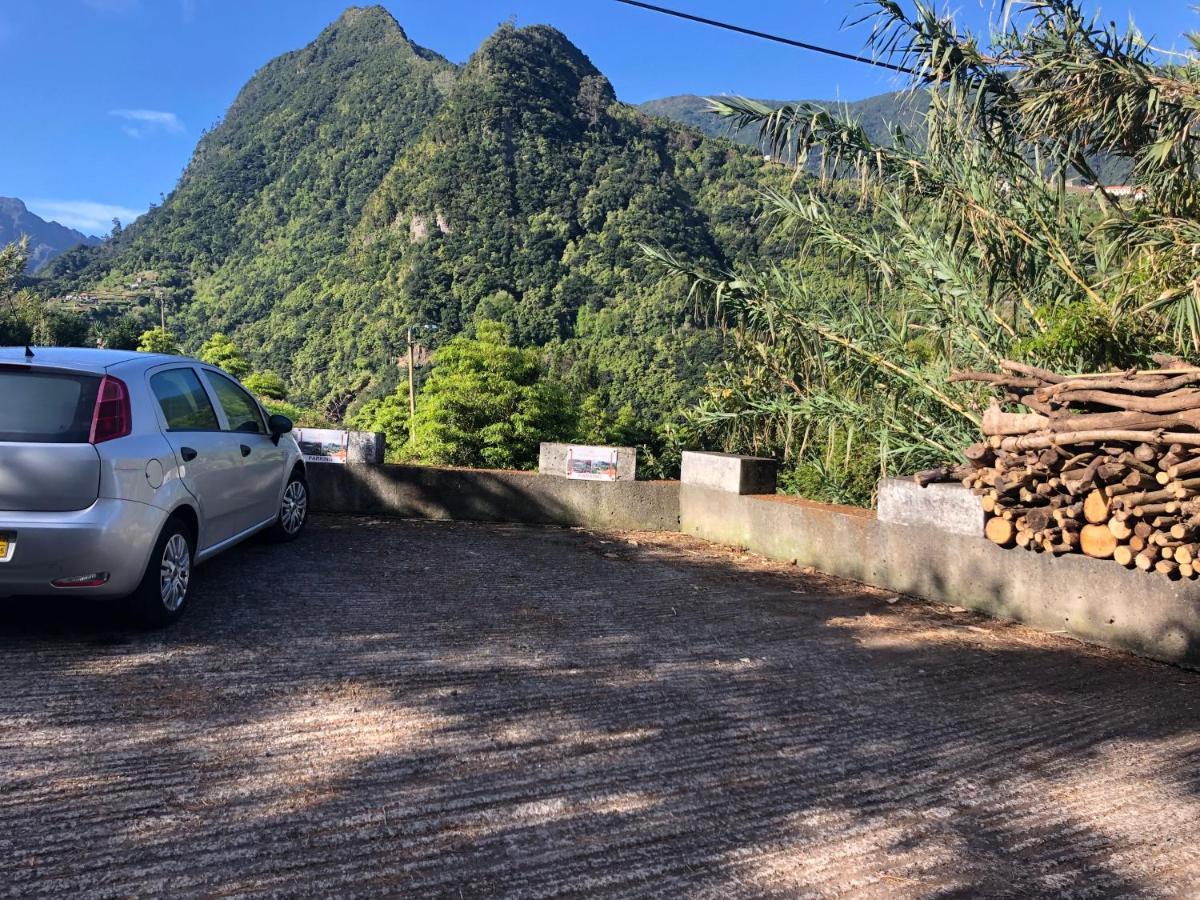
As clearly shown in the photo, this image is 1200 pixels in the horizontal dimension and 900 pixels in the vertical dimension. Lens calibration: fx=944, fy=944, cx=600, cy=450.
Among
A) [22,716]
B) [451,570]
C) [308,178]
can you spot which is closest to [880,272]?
[451,570]

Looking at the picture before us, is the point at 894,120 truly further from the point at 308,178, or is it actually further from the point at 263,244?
the point at 308,178

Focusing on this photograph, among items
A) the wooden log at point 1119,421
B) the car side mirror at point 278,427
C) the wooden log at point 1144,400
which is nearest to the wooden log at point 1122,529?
the wooden log at point 1119,421

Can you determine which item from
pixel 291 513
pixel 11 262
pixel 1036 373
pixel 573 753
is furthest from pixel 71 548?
pixel 11 262

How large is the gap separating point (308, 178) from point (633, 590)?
6987 inches

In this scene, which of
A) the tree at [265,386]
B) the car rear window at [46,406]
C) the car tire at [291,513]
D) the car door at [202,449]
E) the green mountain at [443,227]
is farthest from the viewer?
the green mountain at [443,227]

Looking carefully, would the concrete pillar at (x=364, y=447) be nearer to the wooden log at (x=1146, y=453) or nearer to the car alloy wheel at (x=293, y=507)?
the car alloy wheel at (x=293, y=507)

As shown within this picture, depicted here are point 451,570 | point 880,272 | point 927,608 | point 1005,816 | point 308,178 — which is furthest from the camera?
point 308,178

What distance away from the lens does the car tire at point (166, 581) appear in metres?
4.82

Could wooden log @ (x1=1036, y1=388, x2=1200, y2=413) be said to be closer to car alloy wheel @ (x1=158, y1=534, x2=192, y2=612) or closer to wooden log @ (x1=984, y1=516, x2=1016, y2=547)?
wooden log @ (x1=984, y1=516, x2=1016, y2=547)

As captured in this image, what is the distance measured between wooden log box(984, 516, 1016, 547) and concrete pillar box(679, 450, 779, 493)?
2.75 m

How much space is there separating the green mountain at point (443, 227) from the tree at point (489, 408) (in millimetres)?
38838

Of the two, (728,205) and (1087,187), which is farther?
(728,205)

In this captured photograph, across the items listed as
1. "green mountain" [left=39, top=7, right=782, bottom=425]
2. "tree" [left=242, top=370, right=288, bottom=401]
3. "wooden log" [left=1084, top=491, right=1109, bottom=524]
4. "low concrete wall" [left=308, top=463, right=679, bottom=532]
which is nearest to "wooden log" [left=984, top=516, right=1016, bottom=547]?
"wooden log" [left=1084, top=491, right=1109, bottom=524]

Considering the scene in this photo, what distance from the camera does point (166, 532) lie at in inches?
196
